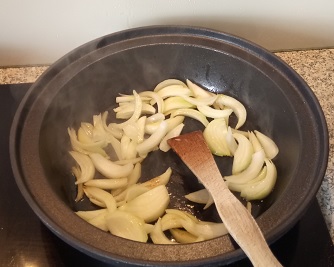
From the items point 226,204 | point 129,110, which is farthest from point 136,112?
point 226,204

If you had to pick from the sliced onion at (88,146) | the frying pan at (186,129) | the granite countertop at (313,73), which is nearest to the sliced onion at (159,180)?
the frying pan at (186,129)

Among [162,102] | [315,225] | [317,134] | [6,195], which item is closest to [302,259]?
[315,225]

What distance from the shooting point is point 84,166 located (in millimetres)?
924

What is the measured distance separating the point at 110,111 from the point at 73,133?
123 millimetres

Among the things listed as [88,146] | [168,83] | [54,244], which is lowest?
[54,244]

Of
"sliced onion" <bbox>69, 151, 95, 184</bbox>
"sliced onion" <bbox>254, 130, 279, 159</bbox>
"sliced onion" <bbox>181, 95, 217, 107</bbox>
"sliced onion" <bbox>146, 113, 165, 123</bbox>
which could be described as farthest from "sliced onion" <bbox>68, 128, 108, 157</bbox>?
"sliced onion" <bbox>254, 130, 279, 159</bbox>

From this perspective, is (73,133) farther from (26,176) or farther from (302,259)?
(302,259)

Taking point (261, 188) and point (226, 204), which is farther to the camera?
point (261, 188)

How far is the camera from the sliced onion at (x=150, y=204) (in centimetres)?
84

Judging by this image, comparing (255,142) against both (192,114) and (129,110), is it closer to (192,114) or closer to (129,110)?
(192,114)

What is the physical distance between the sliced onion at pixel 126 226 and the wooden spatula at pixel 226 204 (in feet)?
0.45

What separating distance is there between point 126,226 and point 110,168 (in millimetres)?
159

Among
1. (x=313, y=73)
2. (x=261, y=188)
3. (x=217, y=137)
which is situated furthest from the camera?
(x=313, y=73)

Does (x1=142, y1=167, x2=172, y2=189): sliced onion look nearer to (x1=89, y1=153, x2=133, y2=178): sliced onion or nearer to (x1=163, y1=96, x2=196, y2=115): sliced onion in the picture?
(x1=89, y1=153, x2=133, y2=178): sliced onion
